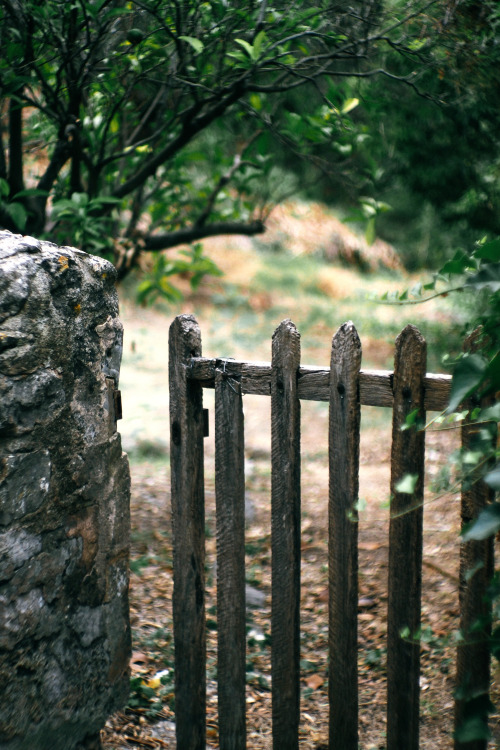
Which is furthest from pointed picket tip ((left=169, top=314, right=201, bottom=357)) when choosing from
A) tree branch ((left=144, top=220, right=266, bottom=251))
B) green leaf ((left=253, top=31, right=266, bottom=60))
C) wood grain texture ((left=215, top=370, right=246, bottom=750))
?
tree branch ((left=144, top=220, right=266, bottom=251))

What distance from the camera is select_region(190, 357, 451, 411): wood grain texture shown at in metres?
1.81

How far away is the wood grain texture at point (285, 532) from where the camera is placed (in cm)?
201

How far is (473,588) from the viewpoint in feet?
5.96

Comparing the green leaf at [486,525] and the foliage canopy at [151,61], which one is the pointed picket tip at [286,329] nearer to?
the green leaf at [486,525]

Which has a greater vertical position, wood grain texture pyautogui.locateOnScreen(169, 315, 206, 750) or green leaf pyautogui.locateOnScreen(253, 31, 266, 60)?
green leaf pyautogui.locateOnScreen(253, 31, 266, 60)

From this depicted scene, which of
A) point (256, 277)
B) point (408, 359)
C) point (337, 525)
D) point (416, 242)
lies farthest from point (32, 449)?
point (416, 242)

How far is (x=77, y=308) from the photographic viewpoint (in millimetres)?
1973

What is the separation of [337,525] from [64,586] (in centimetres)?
85

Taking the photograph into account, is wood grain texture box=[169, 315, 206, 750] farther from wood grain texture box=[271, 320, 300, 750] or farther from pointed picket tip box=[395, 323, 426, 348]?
pointed picket tip box=[395, 323, 426, 348]

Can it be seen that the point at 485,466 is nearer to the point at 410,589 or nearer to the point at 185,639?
the point at 410,589

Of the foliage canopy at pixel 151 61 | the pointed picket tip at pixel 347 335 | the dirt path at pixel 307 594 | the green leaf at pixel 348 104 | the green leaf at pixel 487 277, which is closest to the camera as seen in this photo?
the green leaf at pixel 487 277

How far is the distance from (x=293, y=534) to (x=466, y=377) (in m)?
0.94

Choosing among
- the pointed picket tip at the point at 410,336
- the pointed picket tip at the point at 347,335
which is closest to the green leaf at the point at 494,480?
the pointed picket tip at the point at 410,336

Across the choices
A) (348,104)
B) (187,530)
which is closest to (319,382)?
(187,530)
